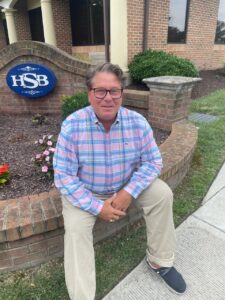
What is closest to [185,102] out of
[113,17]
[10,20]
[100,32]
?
[113,17]

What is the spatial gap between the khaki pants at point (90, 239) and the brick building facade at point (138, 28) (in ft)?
19.0

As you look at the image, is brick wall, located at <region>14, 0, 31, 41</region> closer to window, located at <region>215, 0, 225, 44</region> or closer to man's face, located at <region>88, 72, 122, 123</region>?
window, located at <region>215, 0, 225, 44</region>

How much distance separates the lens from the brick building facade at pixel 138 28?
656 centimetres

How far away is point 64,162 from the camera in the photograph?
1.52m

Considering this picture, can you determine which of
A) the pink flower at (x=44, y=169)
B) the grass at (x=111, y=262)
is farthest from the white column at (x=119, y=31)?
the pink flower at (x=44, y=169)

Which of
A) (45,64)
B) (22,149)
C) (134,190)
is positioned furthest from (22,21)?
(134,190)

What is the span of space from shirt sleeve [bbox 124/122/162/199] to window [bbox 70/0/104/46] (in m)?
8.40

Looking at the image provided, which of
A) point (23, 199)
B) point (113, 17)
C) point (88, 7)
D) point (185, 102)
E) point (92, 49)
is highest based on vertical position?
point (88, 7)

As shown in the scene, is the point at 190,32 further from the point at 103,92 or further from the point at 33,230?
the point at 33,230

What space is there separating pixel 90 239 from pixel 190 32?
940 centimetres

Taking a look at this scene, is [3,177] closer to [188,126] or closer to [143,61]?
[188,126]

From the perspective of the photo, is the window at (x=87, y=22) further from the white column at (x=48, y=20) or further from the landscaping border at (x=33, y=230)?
the landscaping border at (x=33, y=230)

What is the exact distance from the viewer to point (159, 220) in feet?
5.35

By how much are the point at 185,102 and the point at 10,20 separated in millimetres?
10784
